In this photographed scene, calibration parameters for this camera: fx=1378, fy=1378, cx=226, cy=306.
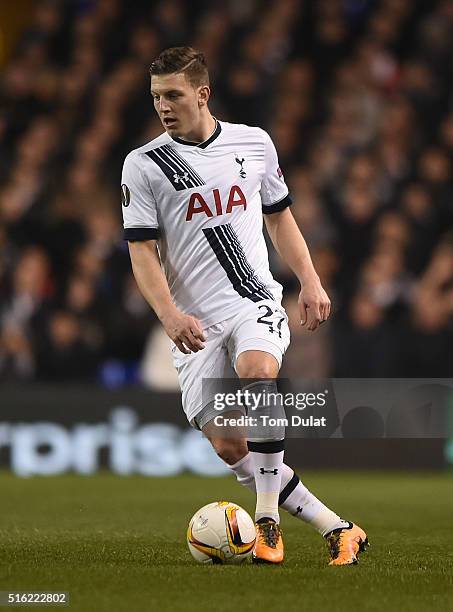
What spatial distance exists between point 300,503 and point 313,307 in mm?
856

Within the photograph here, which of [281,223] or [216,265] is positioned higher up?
[281,223]

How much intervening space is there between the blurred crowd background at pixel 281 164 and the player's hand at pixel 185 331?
18.5 ft

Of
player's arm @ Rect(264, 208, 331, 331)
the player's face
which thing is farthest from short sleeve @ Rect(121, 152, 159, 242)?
player's arm @ Rect(264, 208, 331, 331)

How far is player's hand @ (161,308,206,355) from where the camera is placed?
5.64m

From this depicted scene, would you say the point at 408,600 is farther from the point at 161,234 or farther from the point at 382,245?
the point at 382,245

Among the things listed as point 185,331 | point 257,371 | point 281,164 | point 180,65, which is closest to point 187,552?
point 257,371

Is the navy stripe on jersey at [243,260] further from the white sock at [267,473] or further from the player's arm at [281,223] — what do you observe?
the white sock at [267,473]

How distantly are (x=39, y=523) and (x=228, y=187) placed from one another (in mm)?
2733

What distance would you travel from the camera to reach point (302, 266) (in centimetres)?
611

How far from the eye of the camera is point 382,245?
1150 centimetres

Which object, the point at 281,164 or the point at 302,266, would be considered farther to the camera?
the point at 281,164

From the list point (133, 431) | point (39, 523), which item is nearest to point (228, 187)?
point (39, 523)

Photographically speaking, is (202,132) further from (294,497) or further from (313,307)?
(294,497)

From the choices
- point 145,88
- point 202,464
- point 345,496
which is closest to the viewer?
point 345,496
